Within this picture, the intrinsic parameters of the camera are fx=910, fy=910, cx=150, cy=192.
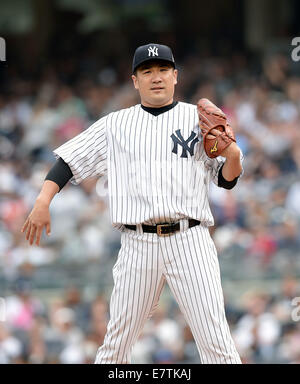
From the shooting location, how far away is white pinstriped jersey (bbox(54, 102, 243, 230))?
370 cm

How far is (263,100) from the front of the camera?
989 centimetres

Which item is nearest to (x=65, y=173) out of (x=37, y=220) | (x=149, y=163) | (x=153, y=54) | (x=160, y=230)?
(x=37, y=220)

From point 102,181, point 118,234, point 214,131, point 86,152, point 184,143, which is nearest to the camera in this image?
point 214,131

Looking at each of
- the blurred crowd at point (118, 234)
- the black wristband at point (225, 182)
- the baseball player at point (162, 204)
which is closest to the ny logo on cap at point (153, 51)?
the baseball player at point (162, 204)

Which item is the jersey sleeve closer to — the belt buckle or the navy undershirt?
the navy undershirt

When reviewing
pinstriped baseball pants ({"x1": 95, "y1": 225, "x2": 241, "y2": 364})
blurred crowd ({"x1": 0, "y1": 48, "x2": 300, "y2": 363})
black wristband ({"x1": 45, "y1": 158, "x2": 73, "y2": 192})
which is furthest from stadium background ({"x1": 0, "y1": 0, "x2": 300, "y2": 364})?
black wristband ({"x1": 45, "y1": 158, "x2": 73, "y2": 192})

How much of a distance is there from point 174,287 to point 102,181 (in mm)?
1481

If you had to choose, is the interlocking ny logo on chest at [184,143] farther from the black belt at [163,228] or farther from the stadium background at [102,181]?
the stadium background at [102,181]

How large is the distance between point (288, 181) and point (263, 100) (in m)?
1.67

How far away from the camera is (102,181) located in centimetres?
511

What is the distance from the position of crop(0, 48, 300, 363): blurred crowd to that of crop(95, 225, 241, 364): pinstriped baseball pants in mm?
3442

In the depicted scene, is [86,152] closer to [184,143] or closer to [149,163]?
[149,163]

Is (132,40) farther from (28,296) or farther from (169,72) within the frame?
(169,72)
